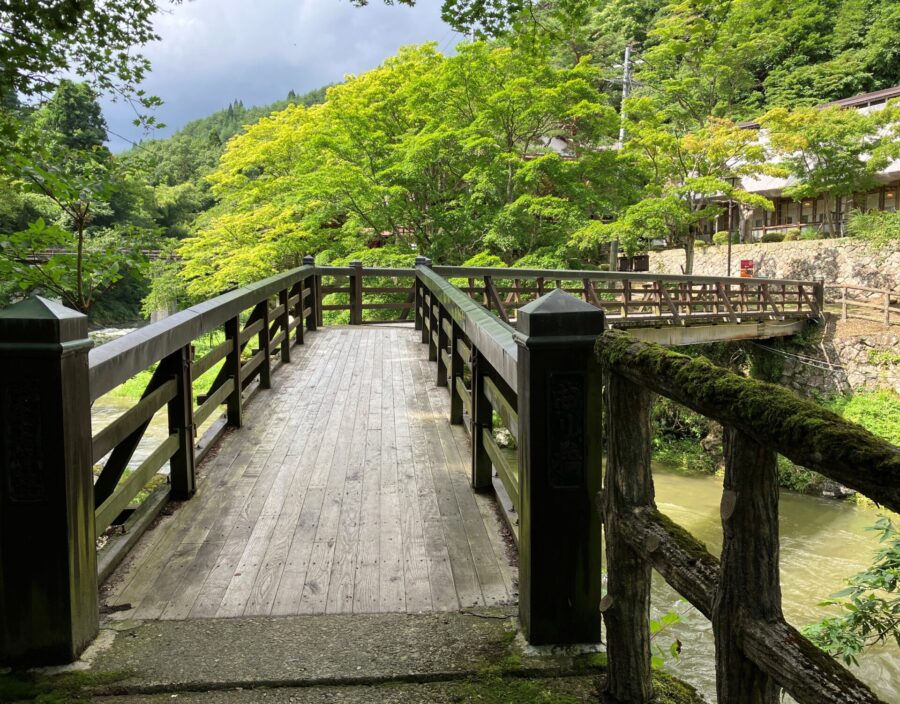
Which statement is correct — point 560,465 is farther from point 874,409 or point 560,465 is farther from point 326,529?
point 874,409

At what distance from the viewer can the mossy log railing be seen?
3.16ft

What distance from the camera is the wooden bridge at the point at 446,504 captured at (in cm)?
117

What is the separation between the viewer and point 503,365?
7.84 ft

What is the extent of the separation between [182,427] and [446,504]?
1447mm

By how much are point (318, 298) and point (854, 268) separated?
19.5 meters

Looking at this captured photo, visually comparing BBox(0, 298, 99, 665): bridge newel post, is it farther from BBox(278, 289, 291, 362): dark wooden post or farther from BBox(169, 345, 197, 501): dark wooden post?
BBox(278, 289, 291, 362): dark wooden post

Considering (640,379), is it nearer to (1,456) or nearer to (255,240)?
(1,456)

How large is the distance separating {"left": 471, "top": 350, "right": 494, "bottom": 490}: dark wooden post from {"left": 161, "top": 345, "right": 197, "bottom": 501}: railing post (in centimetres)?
150

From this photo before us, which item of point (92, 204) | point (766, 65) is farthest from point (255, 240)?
point (766, 65)

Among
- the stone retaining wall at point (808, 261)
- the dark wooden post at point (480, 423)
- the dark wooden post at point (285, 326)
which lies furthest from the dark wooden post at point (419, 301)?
the stone retaining wall at point (808, 261)

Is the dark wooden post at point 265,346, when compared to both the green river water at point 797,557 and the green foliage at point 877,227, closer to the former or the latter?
the green river water at point 797,557

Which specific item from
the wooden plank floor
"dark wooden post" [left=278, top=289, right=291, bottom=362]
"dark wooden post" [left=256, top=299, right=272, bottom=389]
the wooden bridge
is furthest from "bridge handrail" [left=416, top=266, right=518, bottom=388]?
"dark wooden post" [left=278, top=289, right=291, bottom=362]

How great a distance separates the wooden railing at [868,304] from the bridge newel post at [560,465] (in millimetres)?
19113

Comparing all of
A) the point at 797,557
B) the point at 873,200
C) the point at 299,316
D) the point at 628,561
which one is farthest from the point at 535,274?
the point at 873,200
